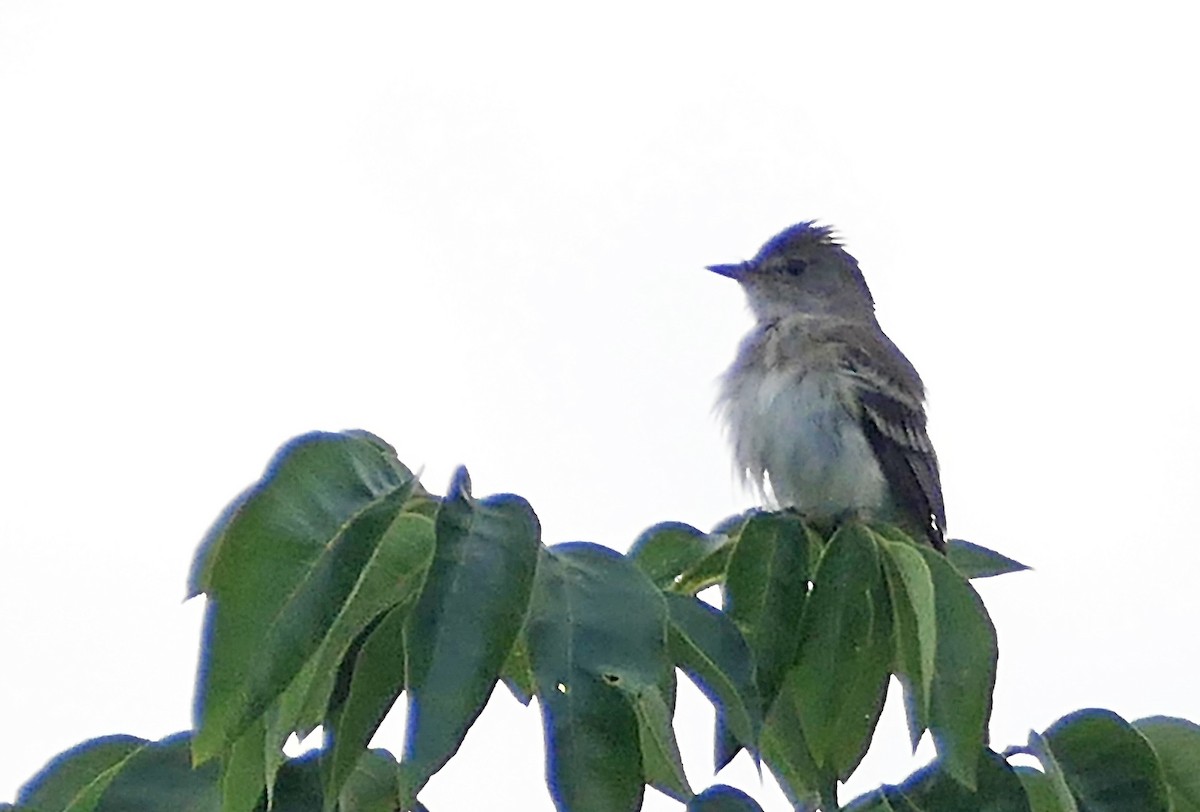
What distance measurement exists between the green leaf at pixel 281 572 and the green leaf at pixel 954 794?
714 millimetres

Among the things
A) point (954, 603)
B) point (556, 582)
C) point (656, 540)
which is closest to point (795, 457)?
point (656, 540)

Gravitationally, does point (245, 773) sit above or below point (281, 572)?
below

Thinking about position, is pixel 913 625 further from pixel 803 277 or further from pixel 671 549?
pixel 803 277

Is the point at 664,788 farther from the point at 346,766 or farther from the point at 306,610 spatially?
the point at 306,610

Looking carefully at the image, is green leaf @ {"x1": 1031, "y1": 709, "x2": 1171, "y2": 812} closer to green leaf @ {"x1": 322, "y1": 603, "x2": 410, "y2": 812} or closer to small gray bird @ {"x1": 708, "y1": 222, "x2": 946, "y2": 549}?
green leaf @ {"x1": 322, "y1": 603, "x2": 410, "y2": 812}

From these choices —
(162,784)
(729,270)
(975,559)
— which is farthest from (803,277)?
(162,784)

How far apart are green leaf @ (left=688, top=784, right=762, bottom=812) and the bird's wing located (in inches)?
124

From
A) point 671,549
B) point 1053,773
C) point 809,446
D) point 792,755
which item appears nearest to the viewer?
point 1053,773

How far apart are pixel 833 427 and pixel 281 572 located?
12.0 ft

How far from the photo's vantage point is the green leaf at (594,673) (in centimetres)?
164

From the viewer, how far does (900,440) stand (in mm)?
Answer: 5254

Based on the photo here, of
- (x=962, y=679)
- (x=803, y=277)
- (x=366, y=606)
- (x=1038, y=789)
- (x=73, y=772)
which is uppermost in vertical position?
(x=803, y=277)

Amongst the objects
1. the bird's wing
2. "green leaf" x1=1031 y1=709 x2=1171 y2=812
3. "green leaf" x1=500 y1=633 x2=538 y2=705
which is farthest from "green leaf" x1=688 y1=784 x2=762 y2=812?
the bird's wing

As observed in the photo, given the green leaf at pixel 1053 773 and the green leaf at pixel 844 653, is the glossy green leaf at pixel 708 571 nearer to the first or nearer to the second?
the green leaf at pixel 844 653
